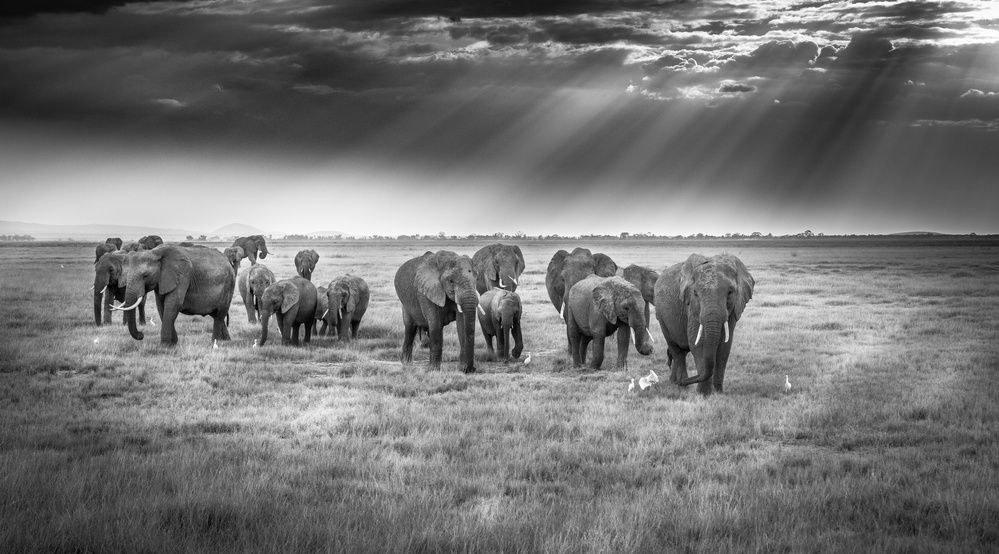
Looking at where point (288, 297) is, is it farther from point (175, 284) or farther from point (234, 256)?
point (234, 256)

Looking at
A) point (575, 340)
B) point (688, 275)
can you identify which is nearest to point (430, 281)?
point (575, 340)

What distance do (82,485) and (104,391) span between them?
6588 mm

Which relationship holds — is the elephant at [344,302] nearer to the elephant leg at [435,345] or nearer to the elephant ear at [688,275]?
the elephant leg at [435,345]

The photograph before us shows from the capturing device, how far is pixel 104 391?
43.2 feet

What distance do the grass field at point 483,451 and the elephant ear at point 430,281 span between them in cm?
174

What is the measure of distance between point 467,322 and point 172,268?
8.66 metres

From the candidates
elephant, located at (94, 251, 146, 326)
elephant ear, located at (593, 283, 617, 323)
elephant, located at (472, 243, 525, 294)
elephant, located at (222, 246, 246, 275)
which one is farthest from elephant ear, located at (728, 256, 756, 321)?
elephant, located at (222, 246, 246, 275)

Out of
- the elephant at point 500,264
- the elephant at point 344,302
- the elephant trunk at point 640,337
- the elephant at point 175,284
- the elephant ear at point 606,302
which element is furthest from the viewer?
the elephant at point 500,264

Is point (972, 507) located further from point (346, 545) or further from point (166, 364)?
point (166, 364)

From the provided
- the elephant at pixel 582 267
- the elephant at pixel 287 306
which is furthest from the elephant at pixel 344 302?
the elephant at pixel 582 267

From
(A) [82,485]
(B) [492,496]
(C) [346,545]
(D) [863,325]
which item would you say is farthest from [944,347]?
(A) [82,485]

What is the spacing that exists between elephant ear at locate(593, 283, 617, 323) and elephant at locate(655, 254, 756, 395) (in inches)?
51.8

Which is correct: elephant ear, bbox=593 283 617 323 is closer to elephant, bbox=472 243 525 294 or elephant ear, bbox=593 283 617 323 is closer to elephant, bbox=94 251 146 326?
elephant, bbox=472 243 525 294

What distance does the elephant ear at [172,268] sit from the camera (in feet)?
61.2
